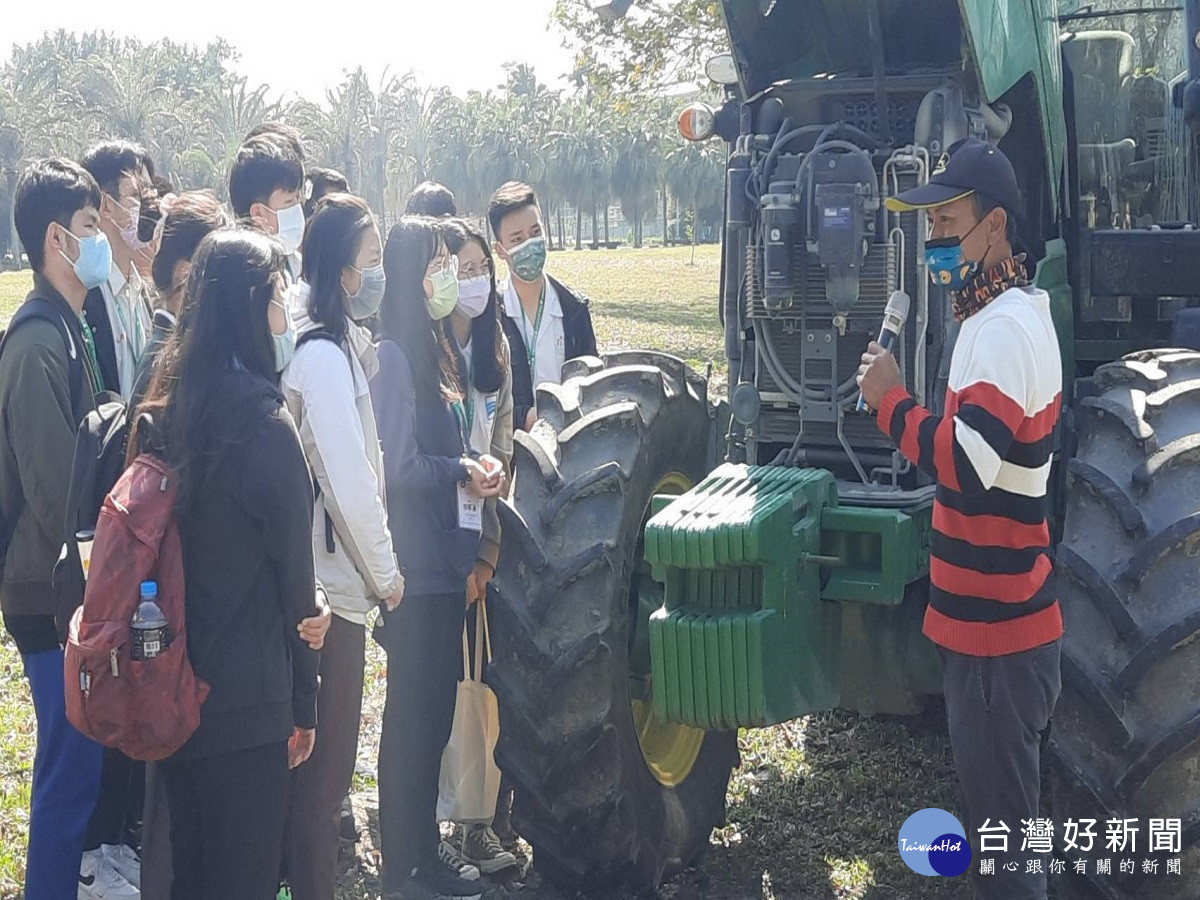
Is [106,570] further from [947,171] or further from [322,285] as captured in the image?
[947,171]

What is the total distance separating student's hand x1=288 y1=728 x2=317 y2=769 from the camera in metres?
3.71

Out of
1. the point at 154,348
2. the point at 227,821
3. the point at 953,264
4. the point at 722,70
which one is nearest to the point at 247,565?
the point at 227,821

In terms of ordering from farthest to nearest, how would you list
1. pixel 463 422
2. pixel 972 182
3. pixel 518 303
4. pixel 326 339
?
pixel 518 303, pixel 463 422, pixel 326 339, pixel 972 182

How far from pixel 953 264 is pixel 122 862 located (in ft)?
10.9

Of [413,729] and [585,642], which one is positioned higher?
[585,642]

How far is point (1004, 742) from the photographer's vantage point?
12.0 feet

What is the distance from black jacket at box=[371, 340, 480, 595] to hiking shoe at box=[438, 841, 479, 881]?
1.00 metres

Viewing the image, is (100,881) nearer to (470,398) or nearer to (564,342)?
(470,398)

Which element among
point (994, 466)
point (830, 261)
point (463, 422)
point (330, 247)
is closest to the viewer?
point (994, 466)

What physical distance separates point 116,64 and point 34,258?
65701 millimetres

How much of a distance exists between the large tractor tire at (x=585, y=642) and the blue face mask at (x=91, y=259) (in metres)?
1.47

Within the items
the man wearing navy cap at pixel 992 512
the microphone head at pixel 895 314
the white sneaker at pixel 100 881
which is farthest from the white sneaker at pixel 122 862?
the microphone head at pixel 895 314

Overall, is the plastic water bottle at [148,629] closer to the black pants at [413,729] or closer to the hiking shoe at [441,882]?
the black pants at [413,729]

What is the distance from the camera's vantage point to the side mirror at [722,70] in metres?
5.09
